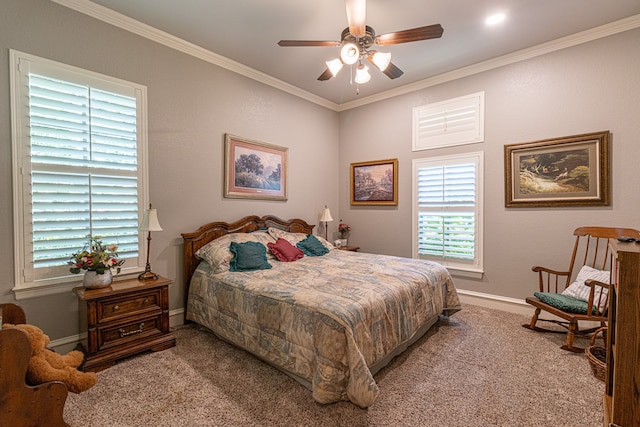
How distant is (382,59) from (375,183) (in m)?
2.50

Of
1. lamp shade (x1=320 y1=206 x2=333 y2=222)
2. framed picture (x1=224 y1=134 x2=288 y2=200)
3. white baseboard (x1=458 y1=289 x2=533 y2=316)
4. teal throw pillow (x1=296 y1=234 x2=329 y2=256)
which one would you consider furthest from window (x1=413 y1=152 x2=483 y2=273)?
framed picture (x1=224 y1=134 x2=288 y2=200)

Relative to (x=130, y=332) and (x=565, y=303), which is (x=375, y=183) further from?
(x=130, y=332)

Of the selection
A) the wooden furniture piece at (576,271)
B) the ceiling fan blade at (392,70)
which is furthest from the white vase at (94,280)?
the wooden furniture piece at (576,271)

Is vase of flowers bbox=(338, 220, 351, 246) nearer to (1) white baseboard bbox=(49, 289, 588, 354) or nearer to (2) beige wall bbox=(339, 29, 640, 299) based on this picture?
(2) beige wall bbox=(339, 29, 640, 299)

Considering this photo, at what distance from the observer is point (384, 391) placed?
6.70 feet

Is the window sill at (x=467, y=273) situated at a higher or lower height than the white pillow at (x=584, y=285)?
lower

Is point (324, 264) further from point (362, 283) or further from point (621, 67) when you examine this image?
point (621, 67)

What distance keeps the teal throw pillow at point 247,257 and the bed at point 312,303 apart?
1 centimetres

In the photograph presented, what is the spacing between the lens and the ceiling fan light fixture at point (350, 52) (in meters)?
2.36

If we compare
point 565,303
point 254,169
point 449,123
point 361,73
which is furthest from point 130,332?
point 449,123

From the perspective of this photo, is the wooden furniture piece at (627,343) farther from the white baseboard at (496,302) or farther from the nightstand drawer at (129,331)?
the nightstand drawer at (129,331)

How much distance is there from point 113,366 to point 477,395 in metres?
2.82

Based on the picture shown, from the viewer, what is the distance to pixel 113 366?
2.34m

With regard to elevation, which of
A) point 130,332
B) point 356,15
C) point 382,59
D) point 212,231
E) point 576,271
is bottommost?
point 130,332
